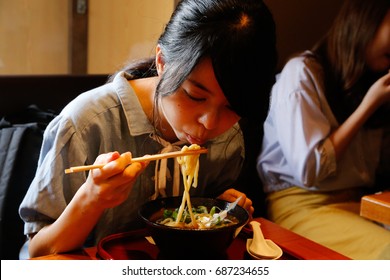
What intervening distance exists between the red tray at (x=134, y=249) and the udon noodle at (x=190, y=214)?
0.07 m

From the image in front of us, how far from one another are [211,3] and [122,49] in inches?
70.9

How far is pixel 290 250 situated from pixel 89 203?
0.48 meters

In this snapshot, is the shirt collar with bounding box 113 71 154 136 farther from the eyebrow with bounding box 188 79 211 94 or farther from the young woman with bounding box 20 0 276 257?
the eyebrow with bounding box 188 79 211 94

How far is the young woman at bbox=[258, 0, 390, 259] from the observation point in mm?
2053

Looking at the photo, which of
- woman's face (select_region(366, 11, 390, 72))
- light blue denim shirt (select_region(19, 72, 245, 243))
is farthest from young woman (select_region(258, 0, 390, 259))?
light blue denim shirt (select_region(19, 72, 245, 243))

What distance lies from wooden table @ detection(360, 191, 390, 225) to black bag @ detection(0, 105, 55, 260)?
106 centimetres

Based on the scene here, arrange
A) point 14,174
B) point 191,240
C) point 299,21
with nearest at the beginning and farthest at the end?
point 191,240 → point 14,174 → point 299,21

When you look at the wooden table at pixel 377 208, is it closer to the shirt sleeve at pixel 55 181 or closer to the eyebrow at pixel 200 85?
the eyebrow at pixel 200 85

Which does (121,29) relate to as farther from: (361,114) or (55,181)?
(55,181)

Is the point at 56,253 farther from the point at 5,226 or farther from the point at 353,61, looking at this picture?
the point at 353,61

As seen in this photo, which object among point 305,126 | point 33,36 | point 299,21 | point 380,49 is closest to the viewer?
point 305,126

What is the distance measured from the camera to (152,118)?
1373 millimetres

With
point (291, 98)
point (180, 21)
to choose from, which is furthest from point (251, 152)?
point (180, 21)

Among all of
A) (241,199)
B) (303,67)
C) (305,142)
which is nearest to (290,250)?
(241,199)
